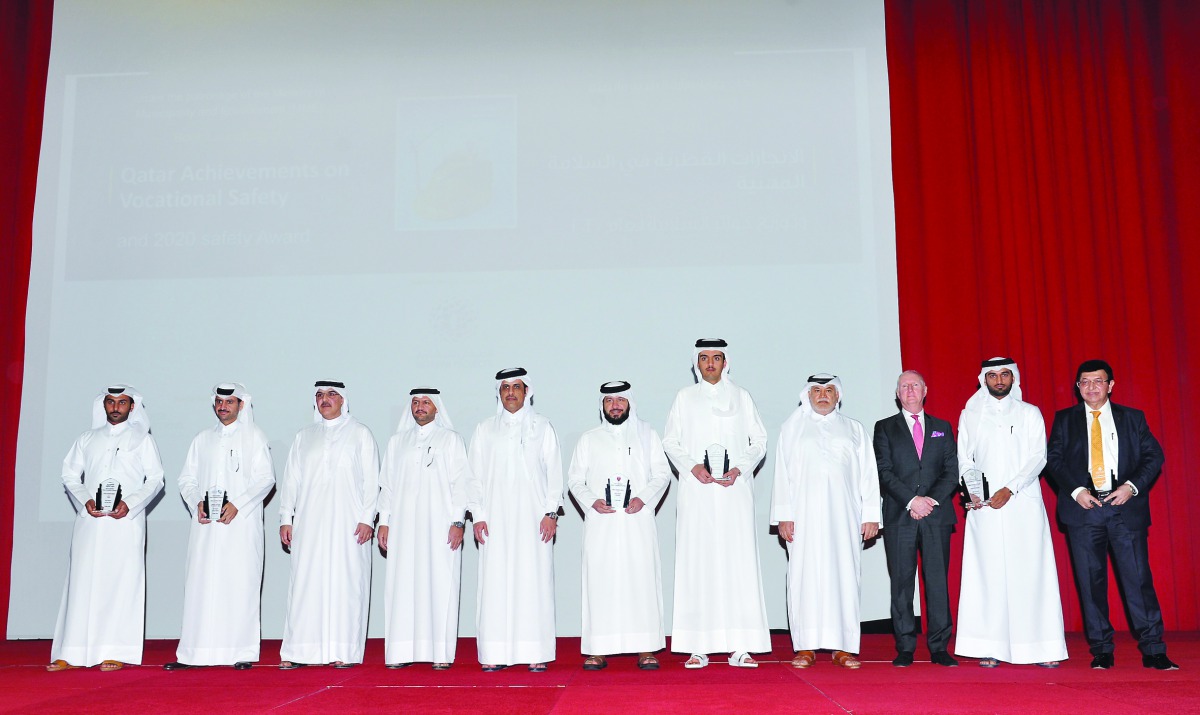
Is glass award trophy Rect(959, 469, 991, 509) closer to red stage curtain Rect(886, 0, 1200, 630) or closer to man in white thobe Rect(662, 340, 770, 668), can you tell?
man in white thobe Rect(662, 340, 770, 668)

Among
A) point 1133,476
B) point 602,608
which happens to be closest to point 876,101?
point 1133,476

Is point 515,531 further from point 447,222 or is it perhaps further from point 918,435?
point 447,222

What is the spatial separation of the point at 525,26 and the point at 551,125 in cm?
68

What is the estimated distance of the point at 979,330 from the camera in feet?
19.2

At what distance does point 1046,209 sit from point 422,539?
4.16 meters

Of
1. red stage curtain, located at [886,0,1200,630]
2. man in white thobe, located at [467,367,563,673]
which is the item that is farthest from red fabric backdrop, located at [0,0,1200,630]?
man in white thobe, located at [467,367,563,673]

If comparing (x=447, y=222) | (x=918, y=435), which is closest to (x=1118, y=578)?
(x=918, y=435)

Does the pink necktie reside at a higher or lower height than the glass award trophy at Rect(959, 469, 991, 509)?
higher

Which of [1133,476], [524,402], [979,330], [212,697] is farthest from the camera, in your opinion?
[979,330]

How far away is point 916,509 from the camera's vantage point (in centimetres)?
450

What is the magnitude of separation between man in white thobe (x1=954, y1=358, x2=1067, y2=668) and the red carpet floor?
122mm

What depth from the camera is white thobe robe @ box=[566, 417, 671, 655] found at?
453 centimetres

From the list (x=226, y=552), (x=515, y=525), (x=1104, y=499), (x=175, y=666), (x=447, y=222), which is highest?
(x=447, y=222)

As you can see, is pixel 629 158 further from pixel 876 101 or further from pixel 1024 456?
pixel 1024 456
